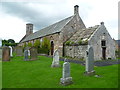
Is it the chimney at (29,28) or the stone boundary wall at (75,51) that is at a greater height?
the chimney at (29,28)

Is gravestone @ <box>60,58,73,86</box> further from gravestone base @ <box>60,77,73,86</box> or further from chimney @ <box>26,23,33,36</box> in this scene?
chimney @ <box>26,23,33,36</box>

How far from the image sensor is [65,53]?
24156 millimetres

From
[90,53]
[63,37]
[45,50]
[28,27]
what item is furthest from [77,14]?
[28,27]

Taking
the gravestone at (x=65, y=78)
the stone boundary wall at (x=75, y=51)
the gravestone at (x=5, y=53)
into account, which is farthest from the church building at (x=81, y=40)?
the gravestone at (x=65, y=78)

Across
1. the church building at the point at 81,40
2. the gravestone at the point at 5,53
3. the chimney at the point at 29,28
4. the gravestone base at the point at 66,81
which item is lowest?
the gravestone base at the point at 66,81

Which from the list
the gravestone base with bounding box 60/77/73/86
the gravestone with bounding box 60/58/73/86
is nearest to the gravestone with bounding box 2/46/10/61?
the gravestone with bounding box 60/58/73/86

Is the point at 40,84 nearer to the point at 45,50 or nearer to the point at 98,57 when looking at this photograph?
the point at 98,57

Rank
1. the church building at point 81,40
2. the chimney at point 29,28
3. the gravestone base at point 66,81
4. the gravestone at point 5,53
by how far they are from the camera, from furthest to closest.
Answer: the chimney at point 29,28 → the church building at point 81,40 → the gravestone at point 5,53 → the gravestone base at point 66,81

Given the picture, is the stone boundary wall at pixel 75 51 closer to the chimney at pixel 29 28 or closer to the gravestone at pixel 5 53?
the gravestone at pixel 5 53

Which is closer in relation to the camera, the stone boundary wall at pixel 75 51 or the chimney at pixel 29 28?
the stone boundary wall at pixel 75 51

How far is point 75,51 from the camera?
20.8m

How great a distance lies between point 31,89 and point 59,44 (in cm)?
1924

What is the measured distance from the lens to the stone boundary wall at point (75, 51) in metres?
18.9

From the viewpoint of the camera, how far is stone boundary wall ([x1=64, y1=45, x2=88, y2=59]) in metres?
18.9
